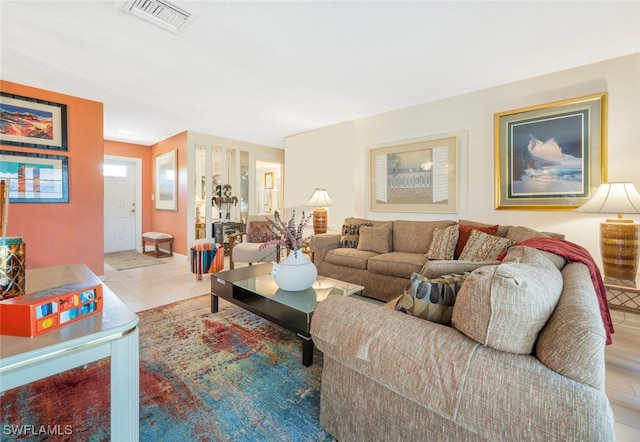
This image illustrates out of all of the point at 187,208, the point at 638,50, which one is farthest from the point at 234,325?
the point at 638,50

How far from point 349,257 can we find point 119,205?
17.6 ft

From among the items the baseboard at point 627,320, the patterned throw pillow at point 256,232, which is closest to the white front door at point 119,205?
the patterned throw pillow at point 256,232

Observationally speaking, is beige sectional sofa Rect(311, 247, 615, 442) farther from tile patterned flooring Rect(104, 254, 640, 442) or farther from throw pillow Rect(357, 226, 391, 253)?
throw pillow Rect(357, 226, 391, 253)

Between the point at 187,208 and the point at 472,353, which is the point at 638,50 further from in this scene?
the point at 187,208

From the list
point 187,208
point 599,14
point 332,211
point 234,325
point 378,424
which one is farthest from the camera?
point 187,208

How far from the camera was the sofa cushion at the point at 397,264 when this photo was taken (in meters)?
2.76

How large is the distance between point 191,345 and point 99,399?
0.61m

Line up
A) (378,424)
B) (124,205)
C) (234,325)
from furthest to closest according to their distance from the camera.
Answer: (124,205)
(234,325)
(378,424)

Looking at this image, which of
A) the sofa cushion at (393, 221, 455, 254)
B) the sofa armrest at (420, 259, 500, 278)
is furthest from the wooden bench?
the sofa armrest at (420, 259, 500, 278)

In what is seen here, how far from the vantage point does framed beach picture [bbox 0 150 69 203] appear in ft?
10.1

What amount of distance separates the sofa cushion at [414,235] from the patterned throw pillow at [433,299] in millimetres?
2184

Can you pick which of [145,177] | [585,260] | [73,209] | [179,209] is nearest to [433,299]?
[585,260]

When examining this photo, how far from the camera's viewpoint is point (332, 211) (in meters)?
4.60

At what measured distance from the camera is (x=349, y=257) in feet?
10.6
